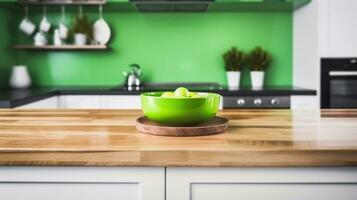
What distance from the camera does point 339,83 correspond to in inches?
115

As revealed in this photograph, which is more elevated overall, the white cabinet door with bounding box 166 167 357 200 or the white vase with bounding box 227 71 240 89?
the white vase with bounding box 227 71 240 89

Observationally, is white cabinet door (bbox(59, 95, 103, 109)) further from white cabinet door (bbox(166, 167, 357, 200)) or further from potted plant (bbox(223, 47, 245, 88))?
white cabinet door (bbox(166, 167, 357, 200))

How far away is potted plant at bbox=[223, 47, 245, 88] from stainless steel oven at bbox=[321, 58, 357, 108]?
73 centimetres

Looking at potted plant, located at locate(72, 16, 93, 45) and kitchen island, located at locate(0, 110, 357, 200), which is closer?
kitchen island, located at locate(0, 110, 357, 200)

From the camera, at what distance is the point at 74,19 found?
3475 mm

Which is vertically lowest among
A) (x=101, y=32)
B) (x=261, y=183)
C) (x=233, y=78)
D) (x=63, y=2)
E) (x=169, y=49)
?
(x=261, y=183)

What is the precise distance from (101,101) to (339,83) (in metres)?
1.69

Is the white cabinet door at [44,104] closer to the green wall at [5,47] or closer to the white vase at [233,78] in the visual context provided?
the green wall at [5,47]

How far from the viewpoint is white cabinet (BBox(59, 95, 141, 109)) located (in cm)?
297

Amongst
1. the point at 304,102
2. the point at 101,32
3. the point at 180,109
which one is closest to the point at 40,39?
the point at 101,32

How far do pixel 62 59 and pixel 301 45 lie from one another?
198 cm

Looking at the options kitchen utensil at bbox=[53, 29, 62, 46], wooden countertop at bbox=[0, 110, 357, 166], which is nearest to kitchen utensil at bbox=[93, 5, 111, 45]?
kitchen utensil at bbox=[53, 29, 62, 46]

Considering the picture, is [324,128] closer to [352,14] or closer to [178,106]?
[178,106]

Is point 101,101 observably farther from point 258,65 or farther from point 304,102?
point 304,102
